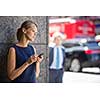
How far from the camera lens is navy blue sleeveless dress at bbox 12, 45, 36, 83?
2.66 metres

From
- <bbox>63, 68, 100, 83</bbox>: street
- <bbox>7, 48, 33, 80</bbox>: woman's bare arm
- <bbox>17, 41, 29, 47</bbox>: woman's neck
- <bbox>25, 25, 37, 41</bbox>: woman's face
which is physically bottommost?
<bbox>63, 68, 100, 83</bbox>: street

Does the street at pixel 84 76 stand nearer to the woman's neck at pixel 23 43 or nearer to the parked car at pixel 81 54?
the parked car at pixel 81 54

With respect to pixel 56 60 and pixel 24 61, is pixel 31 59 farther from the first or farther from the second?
pixel 56 60

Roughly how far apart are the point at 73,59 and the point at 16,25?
0.55 meters

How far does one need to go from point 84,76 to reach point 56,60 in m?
0.27

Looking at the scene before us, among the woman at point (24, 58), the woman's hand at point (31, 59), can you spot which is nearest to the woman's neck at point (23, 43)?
the woman at point (24, 58)

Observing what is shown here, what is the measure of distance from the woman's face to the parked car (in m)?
0.26

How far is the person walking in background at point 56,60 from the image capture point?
8.88 ft

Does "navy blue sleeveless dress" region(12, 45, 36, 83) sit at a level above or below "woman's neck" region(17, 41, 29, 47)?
below

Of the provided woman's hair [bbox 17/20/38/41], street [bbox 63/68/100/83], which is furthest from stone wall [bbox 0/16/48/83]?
street [bbox 63/68/100/83]

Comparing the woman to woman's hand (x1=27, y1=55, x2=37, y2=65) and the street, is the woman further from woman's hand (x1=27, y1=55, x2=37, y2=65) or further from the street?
the street
